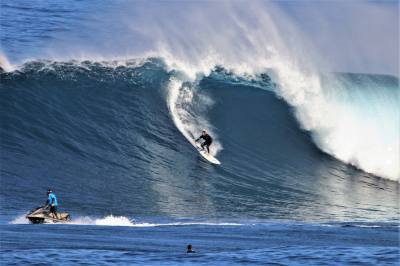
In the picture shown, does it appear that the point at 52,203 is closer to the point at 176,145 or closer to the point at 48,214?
the point at 48,214

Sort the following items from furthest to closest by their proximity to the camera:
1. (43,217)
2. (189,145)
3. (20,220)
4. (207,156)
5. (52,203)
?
1. (189,145)
2. (207,156)
3. (52,203)
4. (43,217)
5. (20,220)

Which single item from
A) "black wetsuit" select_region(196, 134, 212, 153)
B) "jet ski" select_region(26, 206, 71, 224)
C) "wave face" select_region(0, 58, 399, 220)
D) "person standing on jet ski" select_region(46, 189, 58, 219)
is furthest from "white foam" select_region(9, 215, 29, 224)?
"black wetsuit" select_region(196, 134, 212, 153)

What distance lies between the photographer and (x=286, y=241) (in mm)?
18531

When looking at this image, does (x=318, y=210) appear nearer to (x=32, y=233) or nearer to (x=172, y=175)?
(x=172, y=175)

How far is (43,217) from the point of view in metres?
20.2

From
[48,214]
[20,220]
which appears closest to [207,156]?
[48,214]

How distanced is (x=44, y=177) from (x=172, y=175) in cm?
364

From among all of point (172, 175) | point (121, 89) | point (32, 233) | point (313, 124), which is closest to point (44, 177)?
point (172, 175)

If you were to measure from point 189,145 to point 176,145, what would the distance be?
0.39 m

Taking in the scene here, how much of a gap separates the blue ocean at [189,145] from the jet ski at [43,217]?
0.26m

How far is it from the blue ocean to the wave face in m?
0.06

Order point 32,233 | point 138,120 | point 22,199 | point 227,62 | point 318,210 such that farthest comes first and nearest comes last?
point 227,62 → point 138,120 → point 318,210 → point 22,199 → point 32,233

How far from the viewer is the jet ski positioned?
20.0 metres

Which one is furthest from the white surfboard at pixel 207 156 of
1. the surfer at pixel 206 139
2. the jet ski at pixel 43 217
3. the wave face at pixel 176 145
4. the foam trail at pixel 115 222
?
the jet ski at pixel 43 217
